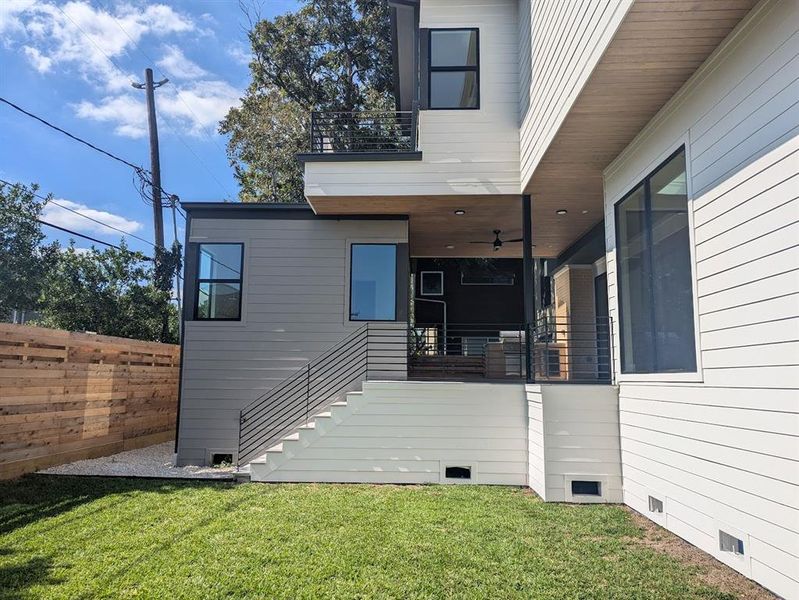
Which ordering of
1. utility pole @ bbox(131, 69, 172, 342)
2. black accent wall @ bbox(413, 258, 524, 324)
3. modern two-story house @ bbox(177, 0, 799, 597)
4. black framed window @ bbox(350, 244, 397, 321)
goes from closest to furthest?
1. modern two-story house @ bbox(177, 0, 799, 597)
2. black framed window @ bbox(350, 244, 397, 321)
3. black accent wall @ bbox(413, 258, 524, 324)
4. utility pole @ bbox(131, 69, 172, 342)

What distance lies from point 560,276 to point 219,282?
6161 mm

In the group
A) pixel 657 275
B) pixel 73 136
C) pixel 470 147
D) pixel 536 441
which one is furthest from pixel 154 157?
pixel 657 275

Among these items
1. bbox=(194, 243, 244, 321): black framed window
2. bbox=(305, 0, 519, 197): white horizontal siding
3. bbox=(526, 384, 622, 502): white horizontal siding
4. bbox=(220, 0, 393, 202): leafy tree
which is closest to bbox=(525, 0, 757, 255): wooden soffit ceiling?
bbox=(305, 0, 519, 197): white horizontal siding

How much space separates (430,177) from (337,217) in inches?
65.9

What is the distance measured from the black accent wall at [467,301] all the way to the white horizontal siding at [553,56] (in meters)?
5.94

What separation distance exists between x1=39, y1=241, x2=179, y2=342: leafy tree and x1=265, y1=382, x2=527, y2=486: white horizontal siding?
7134mm

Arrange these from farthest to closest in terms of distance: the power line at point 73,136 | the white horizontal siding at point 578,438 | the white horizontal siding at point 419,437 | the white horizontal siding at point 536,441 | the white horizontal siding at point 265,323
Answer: the power line at point 73,136
the white horizontal siding at point 265,323
the white horizontal siding at point 419,437
the white horizontal siding at point 536,441
the white horizontal siding at point 578,438

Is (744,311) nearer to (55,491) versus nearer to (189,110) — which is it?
(55,491)

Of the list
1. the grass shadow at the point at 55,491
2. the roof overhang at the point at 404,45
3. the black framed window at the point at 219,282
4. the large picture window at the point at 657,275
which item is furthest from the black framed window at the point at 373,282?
the large picture window at the point at 657,275

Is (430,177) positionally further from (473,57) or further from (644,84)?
(644,84)

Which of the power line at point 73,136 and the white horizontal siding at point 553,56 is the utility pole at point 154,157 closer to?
the power line at point 73,136

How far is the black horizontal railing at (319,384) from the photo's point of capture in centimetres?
738

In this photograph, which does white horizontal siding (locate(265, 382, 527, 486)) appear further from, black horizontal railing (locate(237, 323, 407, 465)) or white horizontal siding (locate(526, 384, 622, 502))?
black horizontal railing (locate(237, 323, 407, 465))

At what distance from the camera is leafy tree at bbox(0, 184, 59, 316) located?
34.5ft
